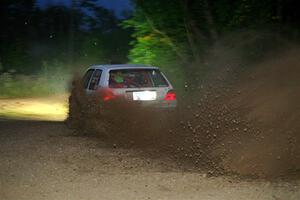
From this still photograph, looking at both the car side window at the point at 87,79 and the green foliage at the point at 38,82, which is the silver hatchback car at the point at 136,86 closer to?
the car side window at the point at 87,79

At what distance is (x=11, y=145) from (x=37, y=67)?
89.1 ft

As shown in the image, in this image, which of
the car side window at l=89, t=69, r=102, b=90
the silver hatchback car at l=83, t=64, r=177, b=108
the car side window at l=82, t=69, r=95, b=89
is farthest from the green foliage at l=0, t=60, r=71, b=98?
the silver hatchback car at l=83, t=64, r=177, b=108

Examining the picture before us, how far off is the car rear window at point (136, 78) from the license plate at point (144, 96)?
0.76ft

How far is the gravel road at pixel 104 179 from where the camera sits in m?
7.55

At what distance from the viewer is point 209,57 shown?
17.3m

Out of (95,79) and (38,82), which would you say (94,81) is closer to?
(95,79)

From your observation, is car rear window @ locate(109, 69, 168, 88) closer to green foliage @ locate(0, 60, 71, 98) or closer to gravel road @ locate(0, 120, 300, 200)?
gravel road @ locate(0, 120, 300, 200)

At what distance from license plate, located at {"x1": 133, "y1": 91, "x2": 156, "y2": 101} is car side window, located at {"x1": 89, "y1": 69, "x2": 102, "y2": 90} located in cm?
112

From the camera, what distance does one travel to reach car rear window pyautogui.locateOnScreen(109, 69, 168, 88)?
13.2 metres

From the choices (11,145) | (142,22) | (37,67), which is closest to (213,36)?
(142,22)

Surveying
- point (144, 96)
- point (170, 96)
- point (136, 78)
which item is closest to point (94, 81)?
point (136, 78)

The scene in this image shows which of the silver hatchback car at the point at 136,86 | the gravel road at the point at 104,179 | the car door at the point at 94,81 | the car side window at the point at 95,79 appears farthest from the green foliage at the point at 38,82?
the gravel road at the point at 104,179

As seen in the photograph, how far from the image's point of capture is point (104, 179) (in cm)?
855

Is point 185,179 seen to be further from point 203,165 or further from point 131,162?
point 131,162
